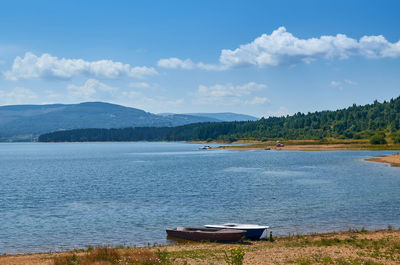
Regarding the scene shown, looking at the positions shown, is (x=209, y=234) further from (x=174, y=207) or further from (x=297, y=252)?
(x=174, y=207)

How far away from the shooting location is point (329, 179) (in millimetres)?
90188

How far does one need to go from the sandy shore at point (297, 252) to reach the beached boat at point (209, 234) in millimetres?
825

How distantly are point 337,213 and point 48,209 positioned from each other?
3892 centimetres

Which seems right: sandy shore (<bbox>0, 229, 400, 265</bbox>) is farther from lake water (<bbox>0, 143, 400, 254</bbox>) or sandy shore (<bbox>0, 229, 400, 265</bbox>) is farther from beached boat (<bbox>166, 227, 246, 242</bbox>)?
lake water (<bbox>0, 143, 400, 254</bbox>)

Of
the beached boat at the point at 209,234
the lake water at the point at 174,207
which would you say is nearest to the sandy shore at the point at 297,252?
the beached boat at the point at 209,234

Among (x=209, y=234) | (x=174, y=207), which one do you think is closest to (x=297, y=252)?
(x=209, y=234)

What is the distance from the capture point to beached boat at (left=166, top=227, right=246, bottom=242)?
121 feet

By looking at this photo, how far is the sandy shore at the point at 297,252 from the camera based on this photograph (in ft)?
91.9

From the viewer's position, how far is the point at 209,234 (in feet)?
122

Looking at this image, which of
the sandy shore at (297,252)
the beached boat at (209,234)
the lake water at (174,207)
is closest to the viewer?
the sandy shore at (297,252)

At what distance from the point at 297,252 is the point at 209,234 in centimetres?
901

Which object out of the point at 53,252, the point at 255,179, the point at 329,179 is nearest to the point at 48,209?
the point at 53,252

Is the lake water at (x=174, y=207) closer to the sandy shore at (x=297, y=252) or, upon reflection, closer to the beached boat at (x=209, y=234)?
the beached boat at (x=209, y=234)

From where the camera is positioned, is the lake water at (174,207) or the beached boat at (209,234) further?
the lake water at (174,207)
